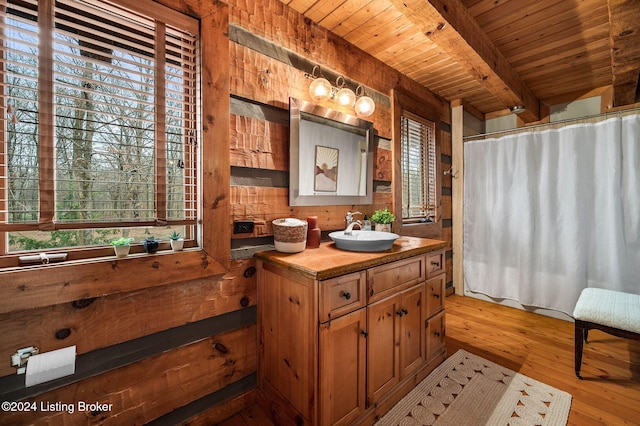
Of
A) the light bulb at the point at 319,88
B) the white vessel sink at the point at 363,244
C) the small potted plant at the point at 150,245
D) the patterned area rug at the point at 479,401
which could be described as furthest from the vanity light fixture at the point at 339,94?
the patterned area rug at the point at 479,401

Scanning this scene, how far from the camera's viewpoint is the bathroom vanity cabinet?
4.12 ft

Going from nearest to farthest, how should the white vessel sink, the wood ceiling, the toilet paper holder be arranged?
the toilet paper holder < the white vessel sink < the wood ceiling

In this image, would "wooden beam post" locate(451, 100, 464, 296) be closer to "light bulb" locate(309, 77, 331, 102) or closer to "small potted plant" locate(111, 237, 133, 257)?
"light bulb" locate(309, 77, 331, 102)

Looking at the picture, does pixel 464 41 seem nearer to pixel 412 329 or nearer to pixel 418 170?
pixel 418 170

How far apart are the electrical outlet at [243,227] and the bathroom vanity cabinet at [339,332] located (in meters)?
0.16

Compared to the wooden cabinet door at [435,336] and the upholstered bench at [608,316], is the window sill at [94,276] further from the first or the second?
the upholstered bench at [608,316]

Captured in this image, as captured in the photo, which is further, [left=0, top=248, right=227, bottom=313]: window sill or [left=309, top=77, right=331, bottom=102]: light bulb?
[left=309, top=77, right=331, bottom=102]: light bulb

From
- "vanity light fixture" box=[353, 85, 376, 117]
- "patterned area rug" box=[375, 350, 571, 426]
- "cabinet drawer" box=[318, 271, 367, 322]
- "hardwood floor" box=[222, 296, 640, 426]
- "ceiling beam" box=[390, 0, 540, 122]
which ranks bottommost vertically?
"patterned area rug" box=[375, 350, 571, 426]

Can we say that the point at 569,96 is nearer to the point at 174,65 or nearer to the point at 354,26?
the point at 354,26

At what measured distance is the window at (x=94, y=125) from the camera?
104 centimetres

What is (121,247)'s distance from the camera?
1.19 metres

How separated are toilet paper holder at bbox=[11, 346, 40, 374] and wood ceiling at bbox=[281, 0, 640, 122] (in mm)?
2192

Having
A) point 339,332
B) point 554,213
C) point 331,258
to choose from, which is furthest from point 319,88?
point 554,213

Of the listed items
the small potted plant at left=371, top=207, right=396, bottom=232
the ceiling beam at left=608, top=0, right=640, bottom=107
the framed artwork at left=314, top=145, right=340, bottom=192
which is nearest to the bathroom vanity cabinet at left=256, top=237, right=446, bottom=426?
the small potted plant at left=371, top=207, right=396, bottom=232
